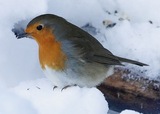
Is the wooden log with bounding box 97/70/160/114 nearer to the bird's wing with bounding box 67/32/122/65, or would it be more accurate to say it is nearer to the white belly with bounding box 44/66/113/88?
the bird's wing with bounding box 67/32/122/65

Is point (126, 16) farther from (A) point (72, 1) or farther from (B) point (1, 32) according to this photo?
(B) point (1, 32)

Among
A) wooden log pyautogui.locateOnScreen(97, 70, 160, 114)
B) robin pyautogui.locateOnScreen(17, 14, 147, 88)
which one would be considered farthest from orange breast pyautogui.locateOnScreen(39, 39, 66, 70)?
wooden log pyautogui.locateOnScreen(97, 70, 160, 114)

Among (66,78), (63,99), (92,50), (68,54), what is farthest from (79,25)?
(63,99)

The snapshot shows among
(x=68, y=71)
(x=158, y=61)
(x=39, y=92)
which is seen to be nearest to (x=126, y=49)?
(x=158, y=61)

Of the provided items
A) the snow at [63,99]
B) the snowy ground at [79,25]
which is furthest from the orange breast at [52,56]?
the snow at [63,99]

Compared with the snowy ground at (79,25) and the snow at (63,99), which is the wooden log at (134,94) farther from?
the snow at (63,99)

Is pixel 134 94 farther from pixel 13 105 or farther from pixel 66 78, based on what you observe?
pixel 13 105

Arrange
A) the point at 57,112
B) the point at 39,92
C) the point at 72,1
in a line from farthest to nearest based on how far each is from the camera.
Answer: the point at 72,1
the point at 39,92
the point at 57,112
